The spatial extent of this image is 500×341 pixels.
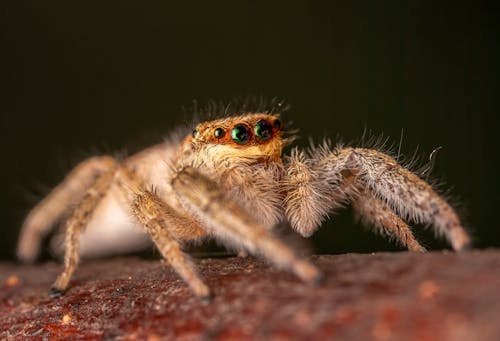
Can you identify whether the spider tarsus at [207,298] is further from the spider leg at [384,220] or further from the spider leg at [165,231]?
the spider leg at [384,220]

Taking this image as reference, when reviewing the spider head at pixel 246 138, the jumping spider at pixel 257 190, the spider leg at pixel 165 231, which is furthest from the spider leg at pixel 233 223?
the spider head at pixel 246 138

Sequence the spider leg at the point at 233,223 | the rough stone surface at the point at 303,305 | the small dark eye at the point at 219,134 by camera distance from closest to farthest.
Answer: the rough stone surface at the point at 303,305 → the spider leg at the point at 233,223 → the small dark eye at the point at 219,134

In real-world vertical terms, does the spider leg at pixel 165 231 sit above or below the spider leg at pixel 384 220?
above

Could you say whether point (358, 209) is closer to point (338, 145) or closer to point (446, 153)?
point (338, 145)

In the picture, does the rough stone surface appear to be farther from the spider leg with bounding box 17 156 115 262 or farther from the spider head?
the spider leg with bounding box 17 156 115 262

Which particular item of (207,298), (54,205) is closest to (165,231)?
(207,298)

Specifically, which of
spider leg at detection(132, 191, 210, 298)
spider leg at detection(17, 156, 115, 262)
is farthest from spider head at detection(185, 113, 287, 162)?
spider leg at detection(17, 156, 115, 262)

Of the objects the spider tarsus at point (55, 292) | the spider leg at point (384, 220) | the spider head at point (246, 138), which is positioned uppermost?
the spider head at point (246, 138)
